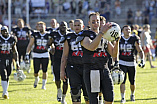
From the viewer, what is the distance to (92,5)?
101 feet

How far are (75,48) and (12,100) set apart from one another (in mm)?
3231

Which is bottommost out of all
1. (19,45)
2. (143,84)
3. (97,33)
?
(143,84)

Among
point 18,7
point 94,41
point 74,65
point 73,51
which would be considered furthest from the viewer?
point 18,7

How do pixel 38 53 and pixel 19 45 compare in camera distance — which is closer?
pixel 38 53

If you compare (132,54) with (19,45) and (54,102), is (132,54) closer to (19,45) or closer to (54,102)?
(54,102)

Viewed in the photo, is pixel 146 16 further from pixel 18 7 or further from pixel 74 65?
pixel 74 65

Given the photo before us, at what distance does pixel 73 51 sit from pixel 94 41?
2193 millimetres

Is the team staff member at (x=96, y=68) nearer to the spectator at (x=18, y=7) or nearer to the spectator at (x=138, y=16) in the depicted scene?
the spectator at (x=138, y=16)

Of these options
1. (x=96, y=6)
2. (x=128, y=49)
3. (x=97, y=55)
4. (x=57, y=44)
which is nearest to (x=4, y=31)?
(x=57, y=44)

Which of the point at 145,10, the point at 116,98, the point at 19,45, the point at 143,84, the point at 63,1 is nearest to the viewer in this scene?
the point at 116,98

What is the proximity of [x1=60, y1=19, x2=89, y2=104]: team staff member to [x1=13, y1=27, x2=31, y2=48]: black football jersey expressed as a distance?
8215 millimetres

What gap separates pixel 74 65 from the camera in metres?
7.98

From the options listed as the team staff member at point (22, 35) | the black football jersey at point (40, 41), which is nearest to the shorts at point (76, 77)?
the black football jersey at point (40, 41)

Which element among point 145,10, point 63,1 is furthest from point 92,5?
point 145,10
